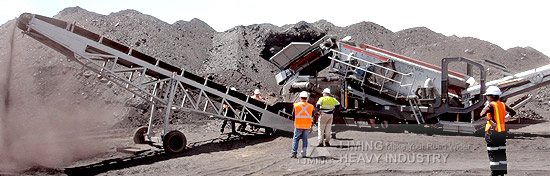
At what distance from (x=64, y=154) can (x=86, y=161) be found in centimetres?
50

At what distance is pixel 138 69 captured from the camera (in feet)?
33.4

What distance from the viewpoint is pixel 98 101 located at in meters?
19.1

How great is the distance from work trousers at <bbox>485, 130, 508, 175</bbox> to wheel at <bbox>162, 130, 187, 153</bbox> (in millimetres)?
6593

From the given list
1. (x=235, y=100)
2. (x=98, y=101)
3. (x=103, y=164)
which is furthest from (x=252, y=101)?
(x=98, y=101)

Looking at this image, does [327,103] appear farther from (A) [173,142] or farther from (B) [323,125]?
(A) [173,142]

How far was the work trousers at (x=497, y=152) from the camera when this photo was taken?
661 centimetres

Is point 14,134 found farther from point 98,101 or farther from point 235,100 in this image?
point 98,101

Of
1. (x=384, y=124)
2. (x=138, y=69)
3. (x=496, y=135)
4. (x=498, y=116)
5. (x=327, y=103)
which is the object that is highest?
(x=138, y=69)

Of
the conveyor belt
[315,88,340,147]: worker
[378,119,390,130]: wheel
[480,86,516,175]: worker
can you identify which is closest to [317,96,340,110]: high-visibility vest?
[315,88,340,147]: worker

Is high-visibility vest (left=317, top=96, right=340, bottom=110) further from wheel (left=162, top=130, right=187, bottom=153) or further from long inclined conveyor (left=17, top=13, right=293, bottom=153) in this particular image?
wheel (left=162, top=130, right=187, bottom=153)

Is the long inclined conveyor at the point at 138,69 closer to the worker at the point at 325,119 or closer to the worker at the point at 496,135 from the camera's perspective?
the worker at the point at 325,119

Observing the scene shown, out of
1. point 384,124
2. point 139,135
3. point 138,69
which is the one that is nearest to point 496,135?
point 384,124

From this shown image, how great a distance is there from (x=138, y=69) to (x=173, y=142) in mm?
1842

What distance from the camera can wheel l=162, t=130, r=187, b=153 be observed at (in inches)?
405
